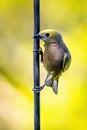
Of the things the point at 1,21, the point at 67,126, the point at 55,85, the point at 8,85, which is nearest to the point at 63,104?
the point at 67,126

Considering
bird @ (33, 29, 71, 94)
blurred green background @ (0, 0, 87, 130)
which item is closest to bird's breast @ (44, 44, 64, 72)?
bird @ (33, 29, 71, 94)

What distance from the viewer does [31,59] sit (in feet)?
6.75

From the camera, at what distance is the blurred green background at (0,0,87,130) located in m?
2.03

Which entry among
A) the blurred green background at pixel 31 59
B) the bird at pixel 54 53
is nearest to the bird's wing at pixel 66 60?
the bird at pixel 54 53

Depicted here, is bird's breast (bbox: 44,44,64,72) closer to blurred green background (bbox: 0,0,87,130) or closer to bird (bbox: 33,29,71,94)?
bird (bbox: 33,29,71,94)

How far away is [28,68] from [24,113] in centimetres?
19

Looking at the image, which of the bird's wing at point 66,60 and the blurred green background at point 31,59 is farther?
the blurred green background at point 31,59

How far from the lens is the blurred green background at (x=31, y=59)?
2.03 m

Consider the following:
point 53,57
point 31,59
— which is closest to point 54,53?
point 53,57

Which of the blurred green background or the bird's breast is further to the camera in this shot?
the blurred green background

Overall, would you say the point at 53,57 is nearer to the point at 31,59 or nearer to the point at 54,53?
the point at 54,53

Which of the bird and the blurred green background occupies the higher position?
the bird

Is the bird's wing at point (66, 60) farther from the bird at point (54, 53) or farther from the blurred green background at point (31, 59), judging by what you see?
the blurred green background at point (31, 59)

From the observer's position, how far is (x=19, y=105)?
2100 mm
